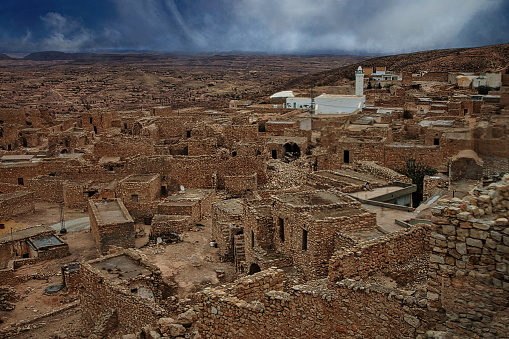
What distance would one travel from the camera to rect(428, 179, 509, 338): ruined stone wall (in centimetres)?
397

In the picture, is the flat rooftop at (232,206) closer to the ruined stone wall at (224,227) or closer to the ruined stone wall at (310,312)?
the ruined stone wall at (224,227)

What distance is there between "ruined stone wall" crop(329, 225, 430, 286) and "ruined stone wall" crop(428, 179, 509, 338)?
2.33 m

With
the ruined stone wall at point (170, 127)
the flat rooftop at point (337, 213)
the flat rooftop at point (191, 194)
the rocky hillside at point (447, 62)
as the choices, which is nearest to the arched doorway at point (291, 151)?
the flat rooftop at point (191, 194)

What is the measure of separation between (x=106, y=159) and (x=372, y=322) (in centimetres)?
1688

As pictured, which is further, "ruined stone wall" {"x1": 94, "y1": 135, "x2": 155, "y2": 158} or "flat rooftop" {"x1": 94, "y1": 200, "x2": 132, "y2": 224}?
"ruined stone wall" {"x1": 94, "y1": 135, "x2": 155, "y2": 158}

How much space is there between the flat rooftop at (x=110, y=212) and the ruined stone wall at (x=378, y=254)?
8.33m

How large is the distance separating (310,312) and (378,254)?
5.17ft

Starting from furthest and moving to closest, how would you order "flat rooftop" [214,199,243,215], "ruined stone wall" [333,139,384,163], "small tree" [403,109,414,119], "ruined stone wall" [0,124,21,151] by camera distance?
"ruined stone wall" [0,124,21,151] < "small tree" [403,109,414,119] < "ruined stone wall" [333,139,384,163] < "flat rooftop" [214,199,243,215]

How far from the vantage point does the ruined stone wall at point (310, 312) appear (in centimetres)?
514

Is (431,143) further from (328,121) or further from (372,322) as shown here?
(372,322)

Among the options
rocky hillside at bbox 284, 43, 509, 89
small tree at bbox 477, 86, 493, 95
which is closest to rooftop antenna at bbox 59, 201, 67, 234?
small tree at bbox 477, 86, 493, 95

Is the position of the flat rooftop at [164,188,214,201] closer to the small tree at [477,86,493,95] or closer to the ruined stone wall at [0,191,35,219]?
the ruined stone wall at [0,191,35,219]

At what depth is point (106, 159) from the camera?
67.5 feet

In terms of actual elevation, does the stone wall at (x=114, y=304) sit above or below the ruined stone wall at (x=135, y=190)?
below
